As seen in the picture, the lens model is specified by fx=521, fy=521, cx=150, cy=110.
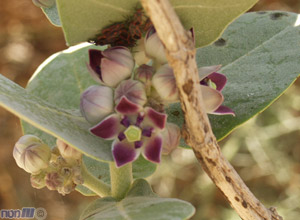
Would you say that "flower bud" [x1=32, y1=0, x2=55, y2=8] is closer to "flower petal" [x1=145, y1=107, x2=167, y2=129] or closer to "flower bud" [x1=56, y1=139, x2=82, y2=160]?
"flower bud" [x1=56, y1=139, x2=82, y2=160]

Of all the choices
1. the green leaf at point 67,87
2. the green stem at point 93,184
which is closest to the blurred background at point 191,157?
the green leaf at point 67,87

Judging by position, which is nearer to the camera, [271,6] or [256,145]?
[256,145]

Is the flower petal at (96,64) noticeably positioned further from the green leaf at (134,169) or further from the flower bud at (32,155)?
the green leaf at (134,169)

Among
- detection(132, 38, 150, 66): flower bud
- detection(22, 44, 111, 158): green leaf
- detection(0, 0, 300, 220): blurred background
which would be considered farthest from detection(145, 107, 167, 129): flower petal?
detection(0, 0, 300, 220): blurred background

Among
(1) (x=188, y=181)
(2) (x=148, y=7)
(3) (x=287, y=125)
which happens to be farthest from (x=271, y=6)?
(2) (x=148, y=7)

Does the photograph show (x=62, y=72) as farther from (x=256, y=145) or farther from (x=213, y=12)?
(x=256, y=145)

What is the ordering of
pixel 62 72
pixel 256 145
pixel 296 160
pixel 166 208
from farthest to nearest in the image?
pixel 296 160, pixel 256 145, pixel 62 72, pixel 166 208

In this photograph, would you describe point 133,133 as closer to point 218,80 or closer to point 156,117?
point 156,117
